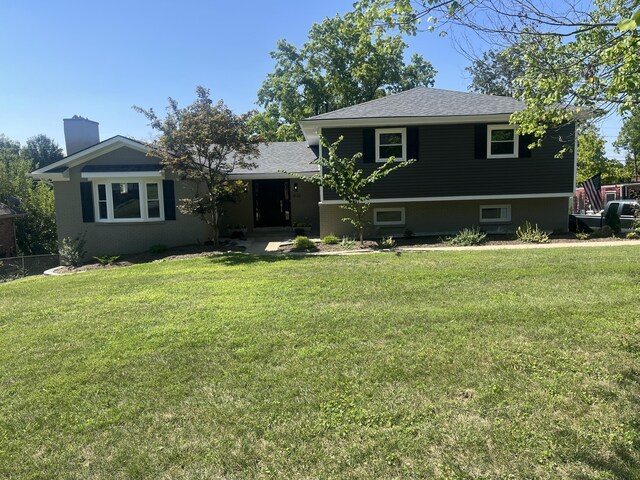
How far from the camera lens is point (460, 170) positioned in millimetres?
14734

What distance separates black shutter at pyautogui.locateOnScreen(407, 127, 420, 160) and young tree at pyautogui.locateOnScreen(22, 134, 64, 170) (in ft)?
175

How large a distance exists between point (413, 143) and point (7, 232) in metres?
22.1

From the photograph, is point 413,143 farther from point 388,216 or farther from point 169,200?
point 169,200

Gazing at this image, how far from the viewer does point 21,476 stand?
2799 millimetres

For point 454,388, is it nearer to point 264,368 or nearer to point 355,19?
point 264,368

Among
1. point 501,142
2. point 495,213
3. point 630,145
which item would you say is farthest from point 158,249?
point 630,145

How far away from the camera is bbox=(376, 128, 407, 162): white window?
14625mm

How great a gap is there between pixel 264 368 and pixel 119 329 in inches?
93.3

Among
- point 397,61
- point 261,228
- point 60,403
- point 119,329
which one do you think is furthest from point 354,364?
point 397,61

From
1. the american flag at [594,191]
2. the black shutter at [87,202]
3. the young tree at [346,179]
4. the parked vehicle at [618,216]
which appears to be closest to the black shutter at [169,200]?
the black shutter at [87,202]

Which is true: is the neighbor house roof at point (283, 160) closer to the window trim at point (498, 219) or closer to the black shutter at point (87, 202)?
the black shutter at point (87, 202)

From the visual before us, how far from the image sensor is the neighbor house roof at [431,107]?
14.3 metres

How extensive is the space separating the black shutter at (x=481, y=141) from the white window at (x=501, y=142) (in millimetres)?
127

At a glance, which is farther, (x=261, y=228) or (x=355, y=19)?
(x=261, y=228)
